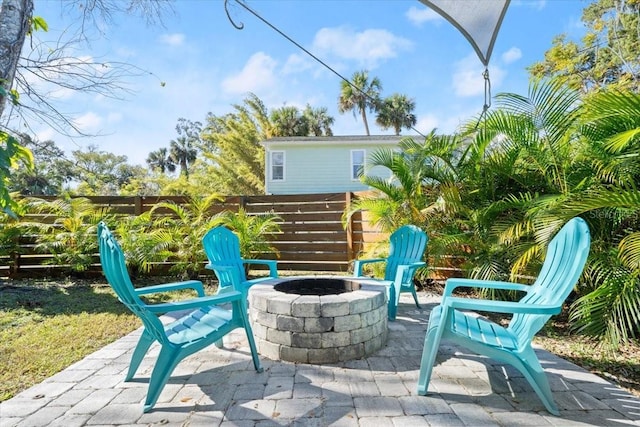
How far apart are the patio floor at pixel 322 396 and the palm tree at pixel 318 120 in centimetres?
1640

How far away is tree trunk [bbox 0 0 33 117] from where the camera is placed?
191cm

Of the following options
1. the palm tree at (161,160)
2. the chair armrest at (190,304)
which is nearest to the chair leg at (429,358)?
the chair armrest at (190,304)

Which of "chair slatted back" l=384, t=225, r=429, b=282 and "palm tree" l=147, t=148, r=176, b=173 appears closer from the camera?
"chair slatted back" l=384, t=225, r=429, b=282

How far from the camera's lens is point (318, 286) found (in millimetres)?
3223

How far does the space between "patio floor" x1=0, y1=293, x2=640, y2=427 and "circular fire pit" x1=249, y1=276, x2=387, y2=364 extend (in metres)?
0.09

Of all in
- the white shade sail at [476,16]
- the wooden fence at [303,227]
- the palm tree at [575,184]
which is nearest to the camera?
the palm tree at [575,184]

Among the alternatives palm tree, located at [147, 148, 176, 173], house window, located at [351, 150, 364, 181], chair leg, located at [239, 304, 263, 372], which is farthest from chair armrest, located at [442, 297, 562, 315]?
palm tree, located at [147, 148, 176, 173]

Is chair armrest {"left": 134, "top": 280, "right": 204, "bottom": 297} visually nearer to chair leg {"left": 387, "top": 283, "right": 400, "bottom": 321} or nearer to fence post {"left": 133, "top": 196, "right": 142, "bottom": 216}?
chair leg {"left": 387, "top": 283, "right": 400, "bottom": 321}

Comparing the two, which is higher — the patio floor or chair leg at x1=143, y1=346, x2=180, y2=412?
chair leg at x1=143, y1=346, x2=180, y2=412

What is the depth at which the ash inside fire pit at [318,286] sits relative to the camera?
3.06 metres

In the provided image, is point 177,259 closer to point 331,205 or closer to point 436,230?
point 331,205

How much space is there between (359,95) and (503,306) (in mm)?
19135

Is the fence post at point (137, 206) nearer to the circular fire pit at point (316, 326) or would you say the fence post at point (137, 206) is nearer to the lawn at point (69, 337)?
the lawn at point (69, 337)

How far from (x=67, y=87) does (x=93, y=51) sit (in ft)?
1.67
